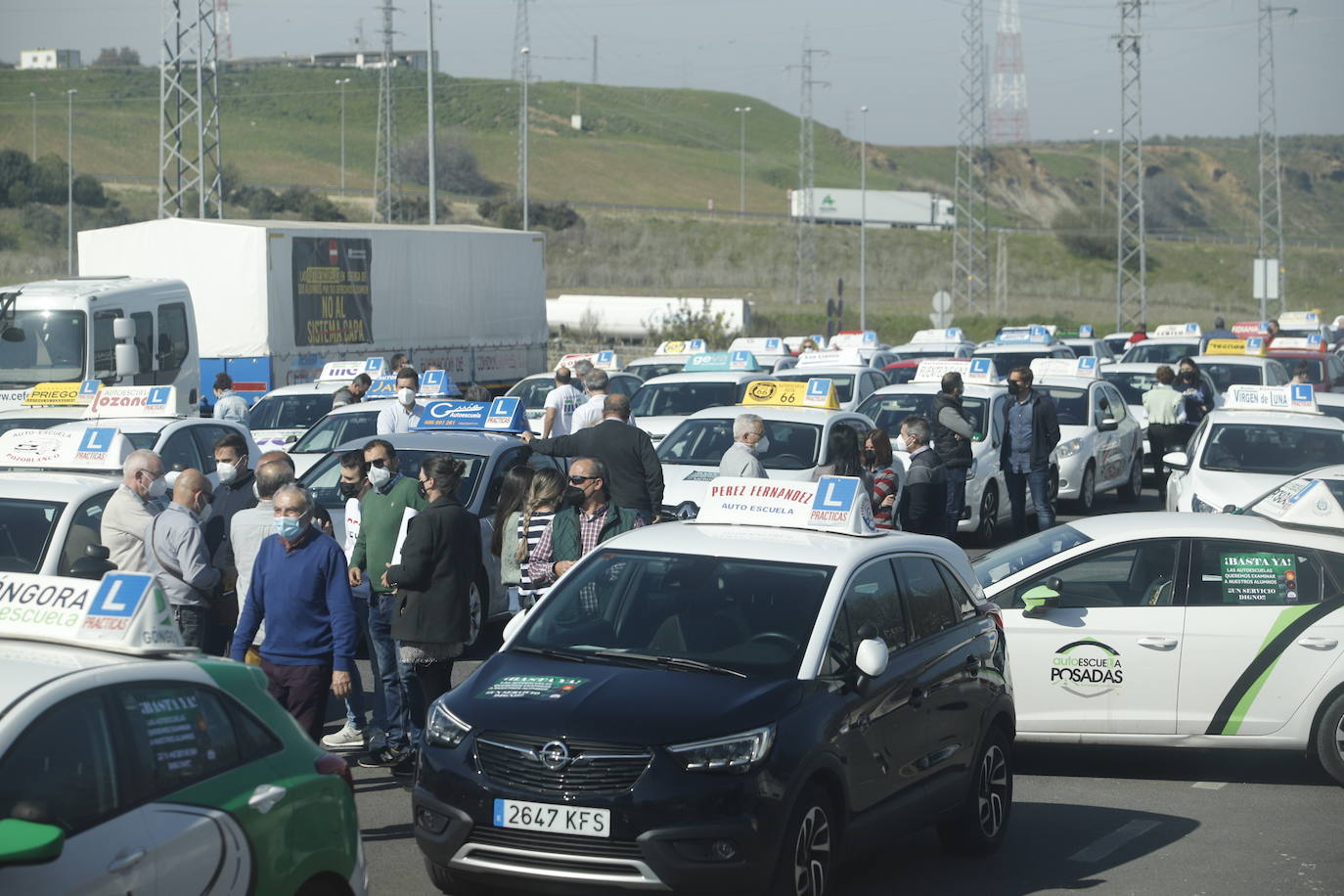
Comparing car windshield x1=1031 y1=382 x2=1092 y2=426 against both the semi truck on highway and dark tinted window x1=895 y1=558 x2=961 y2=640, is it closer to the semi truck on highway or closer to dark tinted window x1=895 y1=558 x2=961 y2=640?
dark tinted window x1=895 y1=558 x2=961 y2=640

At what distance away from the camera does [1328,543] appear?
8.84m

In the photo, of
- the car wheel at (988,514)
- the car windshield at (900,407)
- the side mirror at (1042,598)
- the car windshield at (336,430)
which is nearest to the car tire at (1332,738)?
the side mirror at (1042,598)

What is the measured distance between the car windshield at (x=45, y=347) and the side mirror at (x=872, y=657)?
16.2m

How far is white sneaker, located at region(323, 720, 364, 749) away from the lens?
907 centimetres

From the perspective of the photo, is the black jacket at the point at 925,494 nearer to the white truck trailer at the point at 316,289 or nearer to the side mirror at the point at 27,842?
the side mirror at the point at 27,842

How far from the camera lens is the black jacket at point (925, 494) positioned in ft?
45.2

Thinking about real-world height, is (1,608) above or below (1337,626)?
above

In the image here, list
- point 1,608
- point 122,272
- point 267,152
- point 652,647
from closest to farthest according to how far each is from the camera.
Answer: point 1,608
point 652,647
point 122,272
point 267,152

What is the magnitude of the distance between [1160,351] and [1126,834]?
2458 centimetres

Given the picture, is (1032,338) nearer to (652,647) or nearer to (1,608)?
(652,647)

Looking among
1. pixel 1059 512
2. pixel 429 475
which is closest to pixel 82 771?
pixel 429 475

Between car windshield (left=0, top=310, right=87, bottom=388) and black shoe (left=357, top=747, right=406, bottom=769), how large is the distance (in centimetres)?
1303

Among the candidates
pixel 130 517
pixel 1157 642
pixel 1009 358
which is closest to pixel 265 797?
pixel 130 517

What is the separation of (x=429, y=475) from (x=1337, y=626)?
487cm
